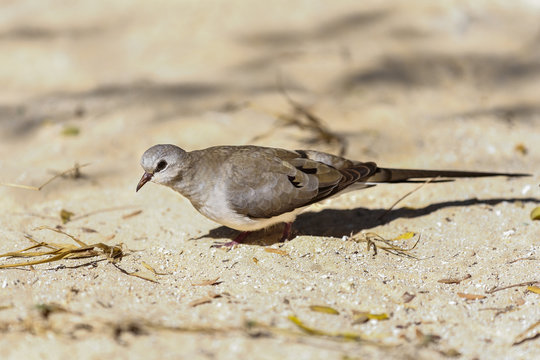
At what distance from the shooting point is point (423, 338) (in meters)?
3.26

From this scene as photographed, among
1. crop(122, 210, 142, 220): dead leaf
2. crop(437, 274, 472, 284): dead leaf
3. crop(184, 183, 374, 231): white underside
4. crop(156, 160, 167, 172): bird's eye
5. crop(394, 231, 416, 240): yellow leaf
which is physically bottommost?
crop(437, 274, 472, 284): dead leaf

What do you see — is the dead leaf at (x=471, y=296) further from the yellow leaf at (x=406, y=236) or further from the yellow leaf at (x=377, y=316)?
the yellow leaf at (x=406, y=236)

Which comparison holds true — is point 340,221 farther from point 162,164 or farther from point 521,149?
point 521,149

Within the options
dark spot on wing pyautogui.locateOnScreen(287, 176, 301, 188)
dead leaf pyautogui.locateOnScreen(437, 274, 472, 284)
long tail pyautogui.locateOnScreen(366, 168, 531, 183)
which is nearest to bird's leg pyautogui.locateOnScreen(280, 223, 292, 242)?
dark spot on wing pyautogui.locateOnScreen(287, 176, 301, 188)

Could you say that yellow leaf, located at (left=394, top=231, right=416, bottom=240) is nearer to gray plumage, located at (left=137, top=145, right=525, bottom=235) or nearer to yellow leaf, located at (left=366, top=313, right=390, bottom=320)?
gray plumage, located at (left=137, top=145, right=525, bottom=235)

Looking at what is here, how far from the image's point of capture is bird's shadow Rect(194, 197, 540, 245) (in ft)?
15.5

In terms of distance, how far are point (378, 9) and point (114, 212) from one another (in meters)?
4.80

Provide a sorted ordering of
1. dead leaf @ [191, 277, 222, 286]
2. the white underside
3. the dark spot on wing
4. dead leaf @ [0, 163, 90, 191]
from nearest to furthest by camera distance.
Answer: dead leaf @ [191, 277, 222, 286]
the white underside
the dark spot on wing
dead leaf @ [0, 163, 90, 191]

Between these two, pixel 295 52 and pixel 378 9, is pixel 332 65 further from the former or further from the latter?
pixel 378 9

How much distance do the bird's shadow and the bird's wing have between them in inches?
17.9

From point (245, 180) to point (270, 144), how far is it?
5.51 feet

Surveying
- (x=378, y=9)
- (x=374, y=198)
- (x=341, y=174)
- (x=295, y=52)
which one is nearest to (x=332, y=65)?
(x=295, y=52)

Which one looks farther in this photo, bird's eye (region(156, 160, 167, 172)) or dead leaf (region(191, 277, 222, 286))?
bird's eye (region(156, 160, 167, 172))

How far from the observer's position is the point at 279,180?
430cm
